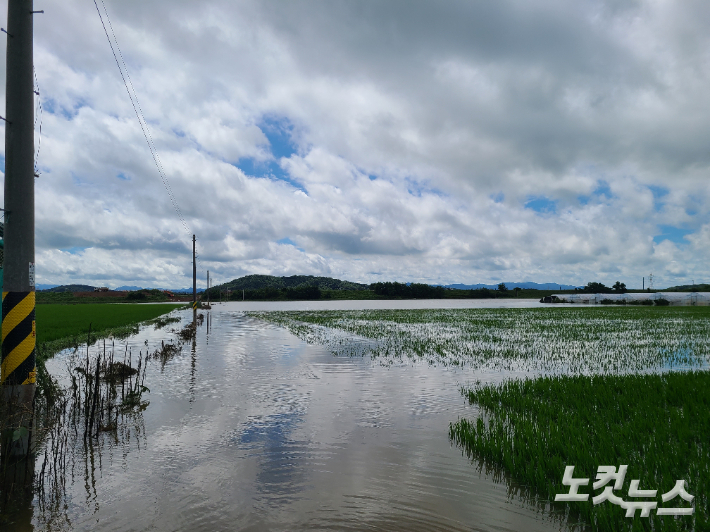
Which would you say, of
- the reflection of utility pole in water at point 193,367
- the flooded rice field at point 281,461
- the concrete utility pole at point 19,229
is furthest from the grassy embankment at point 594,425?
the concrete utility pole at point 19,229

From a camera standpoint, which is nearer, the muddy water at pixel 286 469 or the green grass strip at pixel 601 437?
the muddy water at pixel 286 469

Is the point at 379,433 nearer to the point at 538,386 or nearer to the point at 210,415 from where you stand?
the point at 210,415

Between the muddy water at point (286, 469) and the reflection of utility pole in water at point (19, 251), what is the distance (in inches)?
32.2

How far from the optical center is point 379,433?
712cm

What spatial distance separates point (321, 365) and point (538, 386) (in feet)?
22.5

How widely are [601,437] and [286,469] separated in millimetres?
4554

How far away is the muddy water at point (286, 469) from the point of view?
14.1 feet

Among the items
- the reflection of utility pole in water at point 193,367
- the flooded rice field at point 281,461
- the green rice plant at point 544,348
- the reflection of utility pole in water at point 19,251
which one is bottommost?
the green rice plant at point 544,348

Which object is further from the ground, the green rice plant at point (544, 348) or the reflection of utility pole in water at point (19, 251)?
the reflection of utility pole in water at point (19, 251)

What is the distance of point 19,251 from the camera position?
510cm

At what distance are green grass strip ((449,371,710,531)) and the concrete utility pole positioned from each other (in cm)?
599

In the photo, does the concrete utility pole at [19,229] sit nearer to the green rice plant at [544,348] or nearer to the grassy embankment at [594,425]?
the grassy embankment at [594,425]

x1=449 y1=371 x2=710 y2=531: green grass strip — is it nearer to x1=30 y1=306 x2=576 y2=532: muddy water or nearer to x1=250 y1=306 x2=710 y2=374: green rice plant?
x1=30 y1=306 x2=576 y2=532: muddy water

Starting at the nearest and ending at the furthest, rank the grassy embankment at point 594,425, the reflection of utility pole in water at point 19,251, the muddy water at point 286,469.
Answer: the muddy water at point 286,469 → the grassy embankment at point 594,425 → the reflection of utility pole in water at point 19,251
